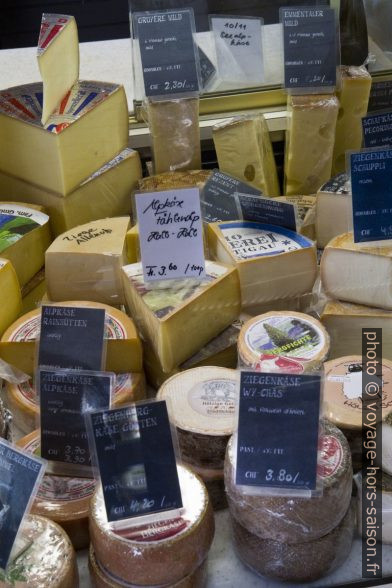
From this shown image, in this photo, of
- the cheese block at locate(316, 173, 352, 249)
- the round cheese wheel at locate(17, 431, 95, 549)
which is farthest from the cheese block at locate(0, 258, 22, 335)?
the cheese block at locate(316, 173, 352, 249)

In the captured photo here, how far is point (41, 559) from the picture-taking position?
1.25 meters

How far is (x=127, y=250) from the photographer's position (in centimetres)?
200

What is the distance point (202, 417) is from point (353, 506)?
332mm

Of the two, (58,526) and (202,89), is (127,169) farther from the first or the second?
(58,526)

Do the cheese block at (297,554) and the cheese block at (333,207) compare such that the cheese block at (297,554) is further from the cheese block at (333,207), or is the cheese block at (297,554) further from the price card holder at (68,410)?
the cheese block at (333,207)

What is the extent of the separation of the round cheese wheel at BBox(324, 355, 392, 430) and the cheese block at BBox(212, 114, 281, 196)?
0.79 m

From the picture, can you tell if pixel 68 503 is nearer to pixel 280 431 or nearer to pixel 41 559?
pixel 41 559

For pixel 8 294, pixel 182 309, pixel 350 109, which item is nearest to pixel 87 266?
pixel 8 294

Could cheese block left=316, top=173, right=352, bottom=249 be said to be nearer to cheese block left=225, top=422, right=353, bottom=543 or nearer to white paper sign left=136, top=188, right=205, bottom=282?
white paper sign left=136, top=188, right=205, bottom=282

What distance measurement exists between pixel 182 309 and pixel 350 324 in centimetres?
41

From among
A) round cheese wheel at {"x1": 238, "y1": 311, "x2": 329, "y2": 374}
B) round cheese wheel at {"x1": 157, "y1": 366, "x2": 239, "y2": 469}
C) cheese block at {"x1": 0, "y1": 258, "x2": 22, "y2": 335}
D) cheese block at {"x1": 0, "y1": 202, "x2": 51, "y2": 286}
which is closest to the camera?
round cheese wheel at {"x1": 157, "y1": 366, "x2": 239, "y2": 469}

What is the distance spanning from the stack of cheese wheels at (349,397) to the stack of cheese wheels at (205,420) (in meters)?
0.20

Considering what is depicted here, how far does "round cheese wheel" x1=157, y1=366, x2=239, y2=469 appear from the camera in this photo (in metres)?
1.48

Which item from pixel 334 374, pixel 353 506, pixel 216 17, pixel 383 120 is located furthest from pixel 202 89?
pixel 353 506
